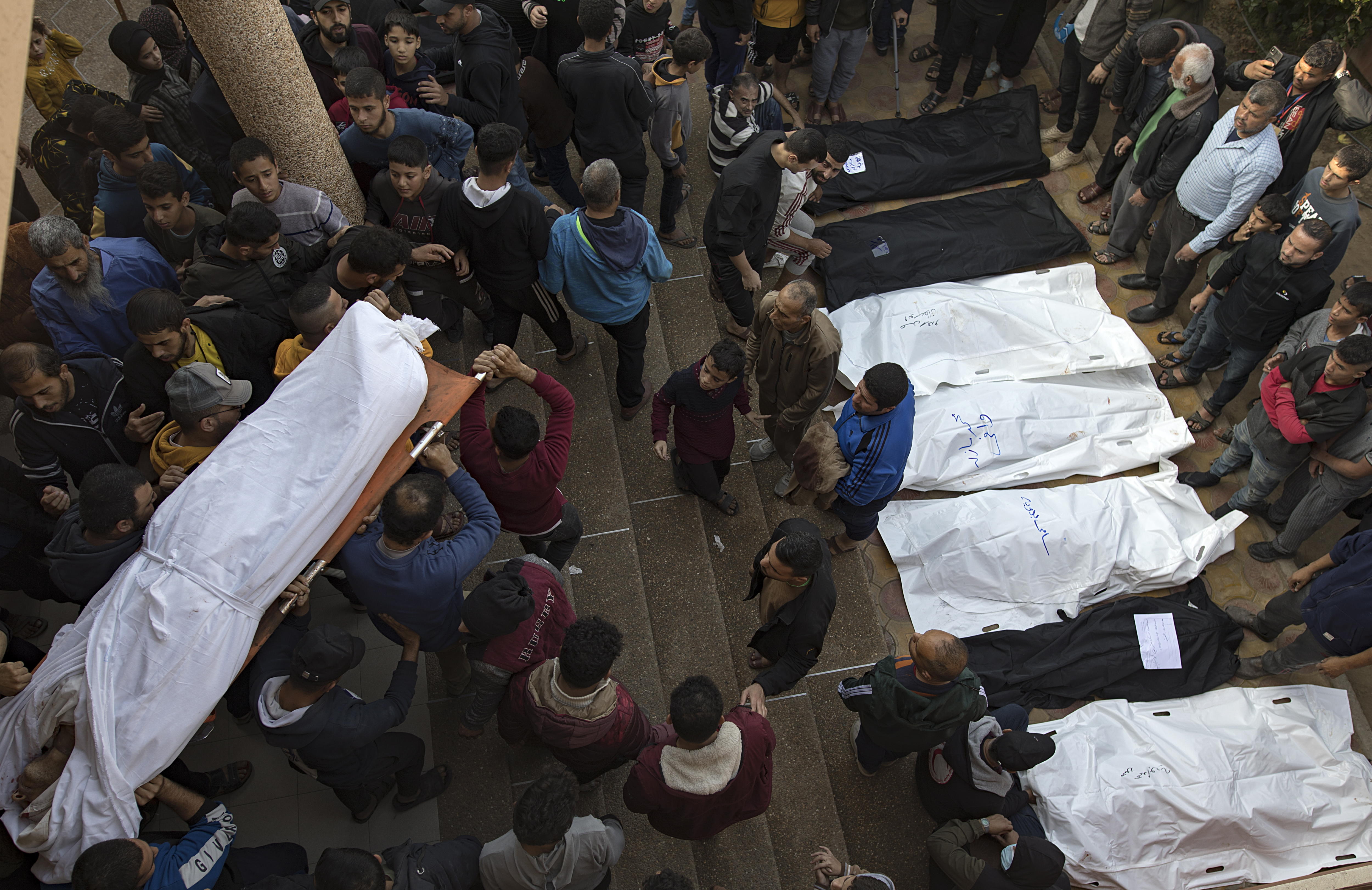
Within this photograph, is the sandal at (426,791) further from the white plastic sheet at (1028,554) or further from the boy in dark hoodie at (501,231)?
the white plastic sheet at (1028,554)

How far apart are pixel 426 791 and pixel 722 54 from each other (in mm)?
5443

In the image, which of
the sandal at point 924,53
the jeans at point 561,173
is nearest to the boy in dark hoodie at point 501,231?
the jeans at point 561,173

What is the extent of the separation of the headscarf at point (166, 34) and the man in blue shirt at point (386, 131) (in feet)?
4.18

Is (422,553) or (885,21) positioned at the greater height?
(885,21)

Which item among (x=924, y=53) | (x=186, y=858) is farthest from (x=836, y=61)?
(x=186, y=858)

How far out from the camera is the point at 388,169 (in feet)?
15.1

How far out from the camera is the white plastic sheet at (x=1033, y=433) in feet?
17.6

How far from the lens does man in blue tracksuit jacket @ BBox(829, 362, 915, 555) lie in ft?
13.4

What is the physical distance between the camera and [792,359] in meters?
4.55

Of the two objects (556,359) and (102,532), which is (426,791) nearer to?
(102,532)

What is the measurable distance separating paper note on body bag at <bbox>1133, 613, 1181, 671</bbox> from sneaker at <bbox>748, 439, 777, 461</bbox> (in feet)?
7.39

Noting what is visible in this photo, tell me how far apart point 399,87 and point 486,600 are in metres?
3.76

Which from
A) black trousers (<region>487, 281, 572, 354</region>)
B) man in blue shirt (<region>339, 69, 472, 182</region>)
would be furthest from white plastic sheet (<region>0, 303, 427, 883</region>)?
man in blue shirt (<region>339, 69, 472, 182</region>)

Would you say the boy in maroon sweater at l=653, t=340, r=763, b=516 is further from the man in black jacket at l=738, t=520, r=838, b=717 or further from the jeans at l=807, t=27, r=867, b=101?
the jeans at l=807, t=27, r=867, b=101
